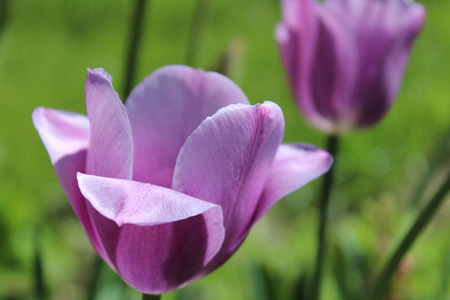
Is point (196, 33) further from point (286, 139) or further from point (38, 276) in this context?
point (286, 139)

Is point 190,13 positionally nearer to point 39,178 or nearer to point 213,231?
point 39,178

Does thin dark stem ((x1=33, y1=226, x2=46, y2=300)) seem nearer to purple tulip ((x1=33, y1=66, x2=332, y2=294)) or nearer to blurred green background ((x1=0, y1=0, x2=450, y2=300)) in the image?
blurred green background ((x1=0, y1=0, x2=450, y2=300))

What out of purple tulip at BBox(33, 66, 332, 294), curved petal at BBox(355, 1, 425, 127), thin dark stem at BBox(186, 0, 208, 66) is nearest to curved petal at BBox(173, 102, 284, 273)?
purple tulip at BBox(33, 66, 332, 294)

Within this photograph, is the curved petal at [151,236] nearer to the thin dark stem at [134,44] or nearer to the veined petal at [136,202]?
the veined petal at [136,202]

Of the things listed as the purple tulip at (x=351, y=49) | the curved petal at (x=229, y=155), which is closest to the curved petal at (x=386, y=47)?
the purple tulip at (x=351, y=49)

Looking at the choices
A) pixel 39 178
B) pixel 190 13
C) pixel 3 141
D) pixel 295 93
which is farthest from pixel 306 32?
pixel 190 13

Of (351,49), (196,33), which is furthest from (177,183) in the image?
(196,33)
